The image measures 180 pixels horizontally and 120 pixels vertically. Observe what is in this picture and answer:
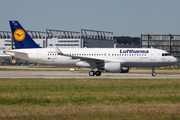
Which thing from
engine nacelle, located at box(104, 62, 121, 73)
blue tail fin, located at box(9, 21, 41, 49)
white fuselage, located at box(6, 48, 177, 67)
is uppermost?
blue tail fin, located at box(9, 21, 41, 49)

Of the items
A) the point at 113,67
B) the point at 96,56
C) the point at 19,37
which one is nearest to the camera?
the point at 113,67

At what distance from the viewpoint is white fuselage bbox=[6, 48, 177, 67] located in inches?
1628

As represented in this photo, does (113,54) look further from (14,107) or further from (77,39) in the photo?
(77,39)

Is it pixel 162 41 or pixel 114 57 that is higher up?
pixel 162 41

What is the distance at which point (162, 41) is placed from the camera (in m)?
77.0

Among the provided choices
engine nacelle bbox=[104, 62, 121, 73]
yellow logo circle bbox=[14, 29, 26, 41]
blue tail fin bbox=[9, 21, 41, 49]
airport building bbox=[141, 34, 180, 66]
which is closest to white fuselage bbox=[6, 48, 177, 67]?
blue tail fin bbox=[9, 21, 41, 49]

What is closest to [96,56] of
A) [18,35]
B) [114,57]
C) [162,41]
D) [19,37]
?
[114,57]

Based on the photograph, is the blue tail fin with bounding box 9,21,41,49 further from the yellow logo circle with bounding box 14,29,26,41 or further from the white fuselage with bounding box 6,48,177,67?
the white fuselage with bounding box 6,48,177,67

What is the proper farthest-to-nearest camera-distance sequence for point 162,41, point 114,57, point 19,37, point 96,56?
point 162,41 < point 19,37 < point 96,56 < point 114,57

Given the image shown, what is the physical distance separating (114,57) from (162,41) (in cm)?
3875

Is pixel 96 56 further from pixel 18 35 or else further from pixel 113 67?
pixel 18 35

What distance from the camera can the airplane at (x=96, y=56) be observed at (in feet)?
133

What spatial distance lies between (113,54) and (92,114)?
2993cm

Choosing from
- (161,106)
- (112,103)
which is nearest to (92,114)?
(112,103)
